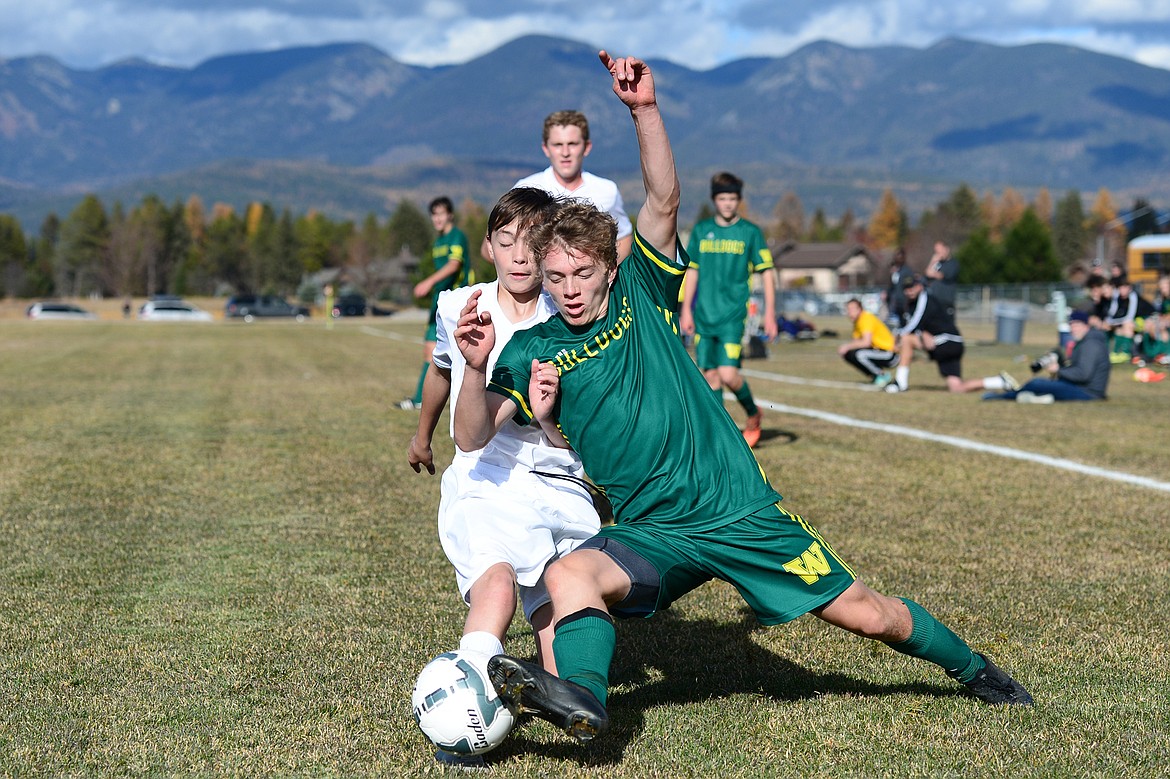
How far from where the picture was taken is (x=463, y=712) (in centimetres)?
315

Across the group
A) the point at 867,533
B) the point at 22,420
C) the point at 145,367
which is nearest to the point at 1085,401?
the point at 867,533

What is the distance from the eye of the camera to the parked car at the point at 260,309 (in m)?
71.5

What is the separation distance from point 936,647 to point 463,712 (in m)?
1.42

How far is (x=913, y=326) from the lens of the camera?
15844mm

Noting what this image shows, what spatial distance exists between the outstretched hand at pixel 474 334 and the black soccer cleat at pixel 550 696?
0.78m

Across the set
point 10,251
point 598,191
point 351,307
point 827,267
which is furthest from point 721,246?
point 10,251

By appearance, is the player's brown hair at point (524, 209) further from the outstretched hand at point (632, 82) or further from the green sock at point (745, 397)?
the green sock at point (745, 397)

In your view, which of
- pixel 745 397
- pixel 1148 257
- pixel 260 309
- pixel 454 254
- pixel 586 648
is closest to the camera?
pixel 586 648

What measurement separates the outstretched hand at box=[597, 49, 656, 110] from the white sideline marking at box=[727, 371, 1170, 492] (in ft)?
19.2

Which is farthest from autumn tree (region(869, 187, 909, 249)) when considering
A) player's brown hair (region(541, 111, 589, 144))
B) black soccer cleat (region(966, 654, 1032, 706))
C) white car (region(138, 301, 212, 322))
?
black soccer cleat (region(966, 654, 1032, 706))

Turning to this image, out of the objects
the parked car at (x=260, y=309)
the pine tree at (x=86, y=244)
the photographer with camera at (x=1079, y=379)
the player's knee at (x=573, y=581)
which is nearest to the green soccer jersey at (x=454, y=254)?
the photographer with camera at (x=1079, y=379)

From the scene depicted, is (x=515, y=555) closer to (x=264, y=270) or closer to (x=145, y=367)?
(x=145, y=367)

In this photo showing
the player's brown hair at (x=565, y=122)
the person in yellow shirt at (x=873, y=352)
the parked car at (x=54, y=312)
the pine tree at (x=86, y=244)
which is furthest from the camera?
the pine tree at (x=86, y=244)

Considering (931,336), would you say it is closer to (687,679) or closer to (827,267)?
(687,679)
